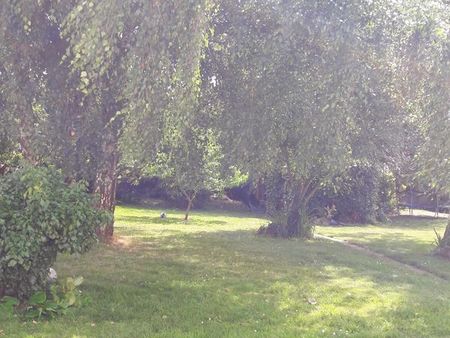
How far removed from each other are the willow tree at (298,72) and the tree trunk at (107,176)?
2.00 m

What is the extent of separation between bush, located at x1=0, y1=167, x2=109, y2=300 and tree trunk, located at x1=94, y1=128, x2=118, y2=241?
0.98m

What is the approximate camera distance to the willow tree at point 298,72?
7.96 metres

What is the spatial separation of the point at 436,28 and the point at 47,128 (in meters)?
6.54

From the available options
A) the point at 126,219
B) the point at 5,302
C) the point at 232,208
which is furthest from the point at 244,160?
the point at 232,208

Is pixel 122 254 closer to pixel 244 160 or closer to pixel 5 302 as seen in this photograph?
pixel 244 160

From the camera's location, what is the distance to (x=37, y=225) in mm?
5957

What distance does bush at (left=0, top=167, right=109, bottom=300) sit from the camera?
5.88 m

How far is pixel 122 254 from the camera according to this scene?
11.1 m

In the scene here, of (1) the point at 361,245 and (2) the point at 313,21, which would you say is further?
(1) the point at 361,245

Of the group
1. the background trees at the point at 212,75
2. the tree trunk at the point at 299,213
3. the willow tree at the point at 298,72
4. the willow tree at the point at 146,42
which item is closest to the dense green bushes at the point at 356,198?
the tree trunk at the point at 299,213

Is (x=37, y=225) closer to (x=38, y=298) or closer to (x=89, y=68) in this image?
(x=38, y=298)

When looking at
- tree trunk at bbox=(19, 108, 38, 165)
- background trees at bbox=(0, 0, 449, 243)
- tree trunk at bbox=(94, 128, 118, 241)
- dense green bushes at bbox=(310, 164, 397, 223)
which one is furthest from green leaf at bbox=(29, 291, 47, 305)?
dense green bushes at bbox=(310, 164, 397, 223)

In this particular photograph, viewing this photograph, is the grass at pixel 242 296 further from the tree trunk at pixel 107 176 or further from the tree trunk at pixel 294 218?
the tree trunk at pixel 294 218

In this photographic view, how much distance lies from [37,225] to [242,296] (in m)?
3.05
